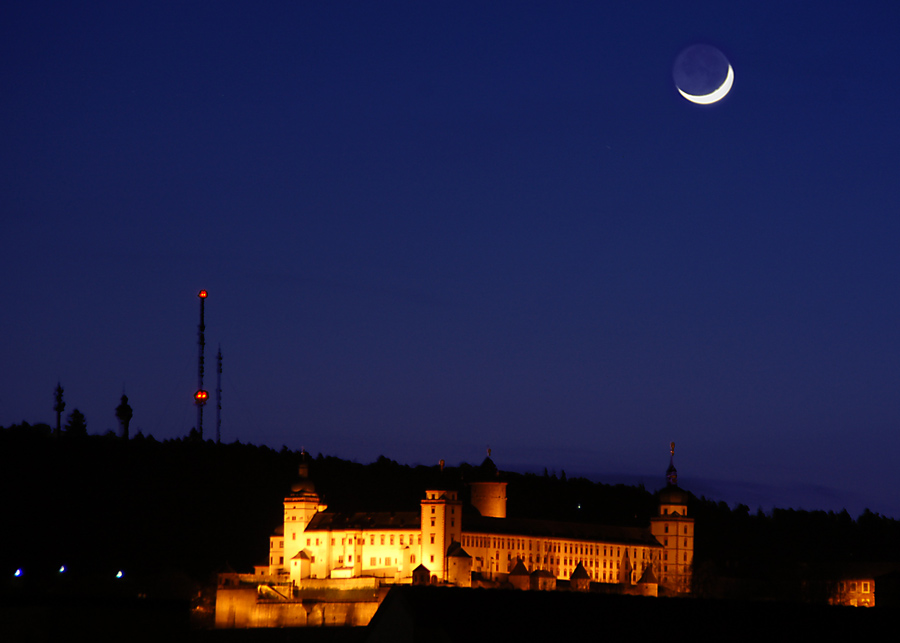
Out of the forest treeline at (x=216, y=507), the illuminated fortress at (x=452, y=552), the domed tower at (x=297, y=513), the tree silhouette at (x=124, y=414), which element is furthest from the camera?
the tree silhouette at (x=124, y=414)

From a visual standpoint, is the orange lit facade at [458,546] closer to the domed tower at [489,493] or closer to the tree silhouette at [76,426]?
the domed tower at [489,493]

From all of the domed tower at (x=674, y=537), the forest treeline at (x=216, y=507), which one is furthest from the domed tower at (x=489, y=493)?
the domed tower at (x=674, y=537)

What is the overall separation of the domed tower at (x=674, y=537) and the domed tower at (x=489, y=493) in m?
12.9

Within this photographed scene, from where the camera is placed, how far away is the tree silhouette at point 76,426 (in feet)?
544

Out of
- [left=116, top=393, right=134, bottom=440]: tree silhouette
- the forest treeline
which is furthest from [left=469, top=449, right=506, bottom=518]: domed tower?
[left=116, top=393, right=134, bottom=440]: tree silhouette

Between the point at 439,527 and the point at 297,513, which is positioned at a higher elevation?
the point at 297,513

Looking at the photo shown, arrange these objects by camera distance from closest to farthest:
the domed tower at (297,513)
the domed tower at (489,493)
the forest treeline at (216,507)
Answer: the domed tower at (297,513)
the domed tower at (489,493)
the forest treeline at (216,507)

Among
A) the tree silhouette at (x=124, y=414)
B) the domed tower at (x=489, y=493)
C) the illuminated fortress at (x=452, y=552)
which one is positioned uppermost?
the tree silhouette at (x=124, y=414)

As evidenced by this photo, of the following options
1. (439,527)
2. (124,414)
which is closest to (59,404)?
(124,414)

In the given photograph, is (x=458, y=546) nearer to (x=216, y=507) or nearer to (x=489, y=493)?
(x=489, y=493)

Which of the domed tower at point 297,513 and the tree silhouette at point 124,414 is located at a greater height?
the tree silhouette at point 124,414

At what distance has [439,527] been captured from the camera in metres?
97.9

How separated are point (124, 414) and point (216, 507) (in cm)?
1852

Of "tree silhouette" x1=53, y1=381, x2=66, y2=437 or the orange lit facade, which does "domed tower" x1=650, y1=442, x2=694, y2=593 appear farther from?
"tree silhouette" x1=53, y1=381, x2=66, y2=437
